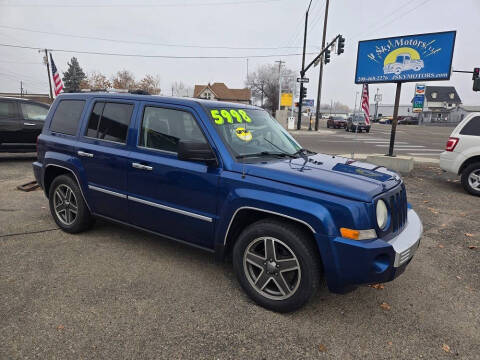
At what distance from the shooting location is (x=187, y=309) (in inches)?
116

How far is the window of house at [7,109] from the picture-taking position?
9.13 meters

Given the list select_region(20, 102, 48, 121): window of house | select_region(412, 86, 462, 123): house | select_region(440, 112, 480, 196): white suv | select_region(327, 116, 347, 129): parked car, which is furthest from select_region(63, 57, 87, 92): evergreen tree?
select_region(412, 86, 462, 123): house

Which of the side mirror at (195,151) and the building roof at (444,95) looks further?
the building roof at (444,95)

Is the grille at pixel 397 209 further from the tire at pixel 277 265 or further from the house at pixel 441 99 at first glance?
the house at pixel 441 99

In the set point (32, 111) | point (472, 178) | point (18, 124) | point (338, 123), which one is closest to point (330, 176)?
point (472, 178)

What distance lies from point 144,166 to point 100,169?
76 cm

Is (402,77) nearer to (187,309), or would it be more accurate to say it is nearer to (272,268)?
(272,268)

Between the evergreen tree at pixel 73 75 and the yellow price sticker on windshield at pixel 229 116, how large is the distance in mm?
81490

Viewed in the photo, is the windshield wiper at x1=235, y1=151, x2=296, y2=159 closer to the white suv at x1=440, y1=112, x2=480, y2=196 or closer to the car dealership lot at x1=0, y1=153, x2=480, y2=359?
the car dealership lot at x1=0, y1=153, x2=480, y2=359

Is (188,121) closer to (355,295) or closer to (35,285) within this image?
(35,285)

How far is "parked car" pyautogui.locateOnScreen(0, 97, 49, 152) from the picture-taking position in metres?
9.10

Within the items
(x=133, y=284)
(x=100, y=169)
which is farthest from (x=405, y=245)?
(x=100, y=169)

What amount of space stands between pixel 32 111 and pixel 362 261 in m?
10.3

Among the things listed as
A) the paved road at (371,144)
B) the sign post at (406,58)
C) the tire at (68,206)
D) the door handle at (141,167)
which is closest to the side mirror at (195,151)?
the door handle at (141,167)
